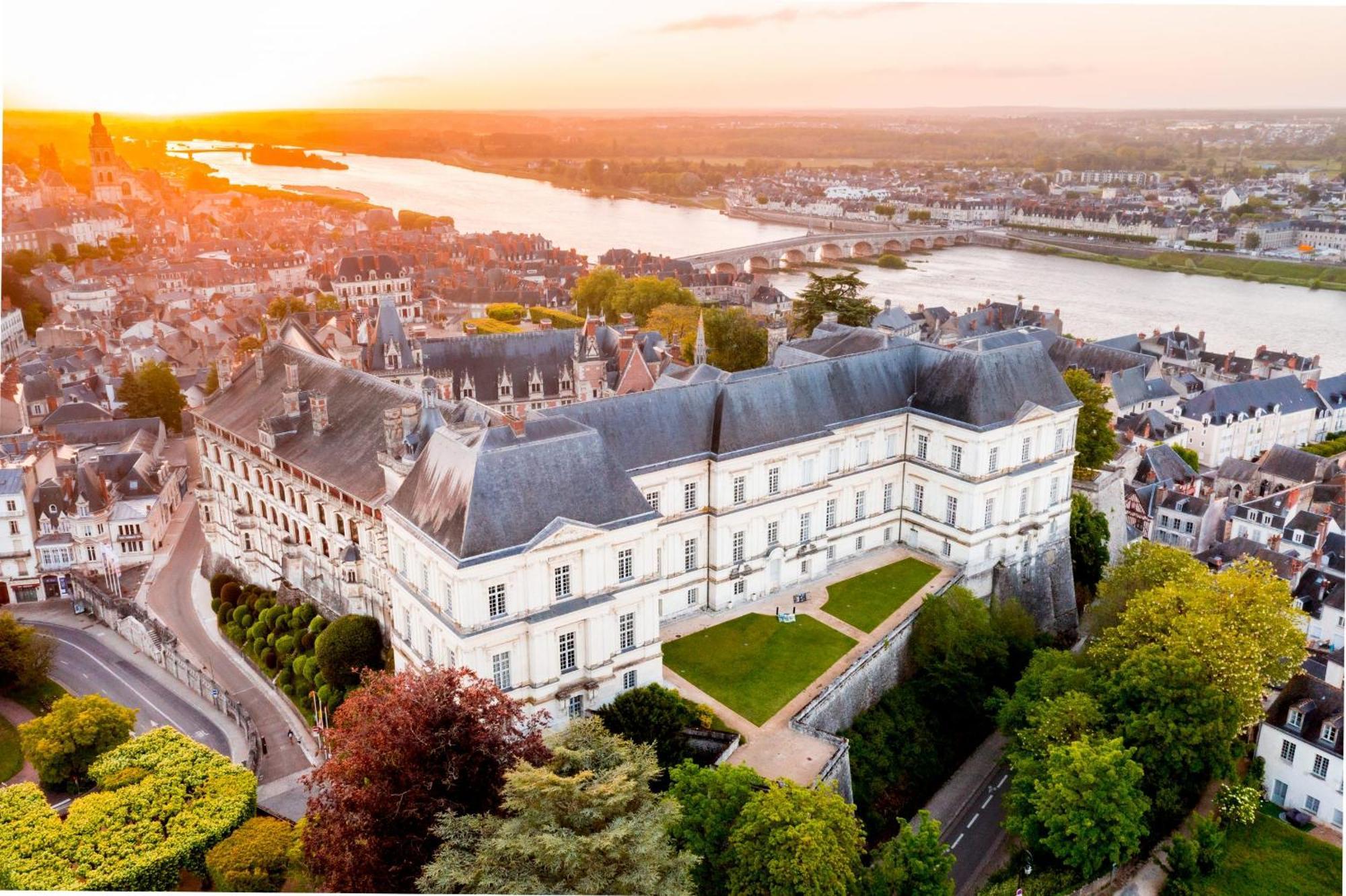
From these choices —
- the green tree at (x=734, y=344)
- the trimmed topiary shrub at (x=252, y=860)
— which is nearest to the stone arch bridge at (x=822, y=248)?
the green tree at (x=734, y=344)

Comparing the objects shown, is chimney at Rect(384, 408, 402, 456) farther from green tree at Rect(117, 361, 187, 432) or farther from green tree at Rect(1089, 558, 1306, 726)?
green tree at Rect(117, 361, 187, 432)

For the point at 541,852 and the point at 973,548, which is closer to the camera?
the point at 541,852

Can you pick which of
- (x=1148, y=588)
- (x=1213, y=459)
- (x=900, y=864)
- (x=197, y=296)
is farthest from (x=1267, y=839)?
(x=197, y=296)

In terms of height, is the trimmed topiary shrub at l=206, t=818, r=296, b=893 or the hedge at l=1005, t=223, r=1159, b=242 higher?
the hedge at l=1005, t=223, r=1159, b=242

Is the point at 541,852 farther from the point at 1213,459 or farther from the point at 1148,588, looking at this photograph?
the point at 1213,459

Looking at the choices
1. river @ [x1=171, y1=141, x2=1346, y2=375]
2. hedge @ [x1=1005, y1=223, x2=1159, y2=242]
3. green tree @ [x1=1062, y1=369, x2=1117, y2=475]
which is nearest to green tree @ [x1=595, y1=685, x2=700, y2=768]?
green tree @ [x1=1062, y1=369, x2=1117, y2=475]

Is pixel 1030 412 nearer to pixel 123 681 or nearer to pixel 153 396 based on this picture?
pixel 123 681
